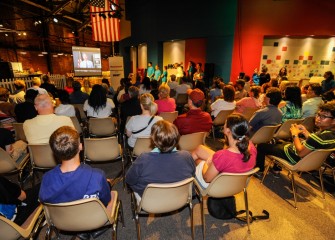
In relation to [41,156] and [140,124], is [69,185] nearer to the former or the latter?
[41,156]

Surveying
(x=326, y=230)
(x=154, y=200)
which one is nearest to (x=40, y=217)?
(x=154, y=200)

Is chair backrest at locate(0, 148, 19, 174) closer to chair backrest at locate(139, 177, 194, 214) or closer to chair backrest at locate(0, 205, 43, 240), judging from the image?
chair backrest at locate(0, 205, 43, 240)

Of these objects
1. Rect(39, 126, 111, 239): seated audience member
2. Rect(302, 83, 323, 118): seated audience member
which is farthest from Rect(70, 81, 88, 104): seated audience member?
Rect(302, 83, 323, 118): seated audience member

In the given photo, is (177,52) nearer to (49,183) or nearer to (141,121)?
(141,121)

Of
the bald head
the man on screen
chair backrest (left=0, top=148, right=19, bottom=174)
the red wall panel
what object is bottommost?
chair backrest (left=0, top=148, right=19, bottom=174)

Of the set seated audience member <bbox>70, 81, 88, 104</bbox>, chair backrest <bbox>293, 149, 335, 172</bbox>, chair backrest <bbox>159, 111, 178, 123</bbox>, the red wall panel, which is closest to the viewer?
chair backrest <bbox>293, 149, 335, 172</bbox>

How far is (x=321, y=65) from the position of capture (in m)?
9.80

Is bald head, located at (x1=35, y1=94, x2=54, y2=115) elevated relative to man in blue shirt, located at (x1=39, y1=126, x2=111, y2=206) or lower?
elevated

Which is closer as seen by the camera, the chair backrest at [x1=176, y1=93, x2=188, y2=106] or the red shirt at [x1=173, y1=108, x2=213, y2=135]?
the red shirt at [x1=173, y1=108, x2=213, y2=135]

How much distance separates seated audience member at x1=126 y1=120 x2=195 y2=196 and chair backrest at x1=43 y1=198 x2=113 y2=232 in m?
0.41

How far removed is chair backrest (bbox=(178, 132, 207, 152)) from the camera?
2.81 meters

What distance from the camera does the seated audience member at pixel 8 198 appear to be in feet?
5.23

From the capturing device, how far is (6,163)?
255cm

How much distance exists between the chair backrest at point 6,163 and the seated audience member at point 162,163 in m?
1.72
